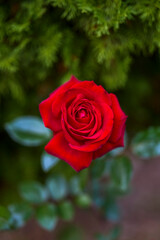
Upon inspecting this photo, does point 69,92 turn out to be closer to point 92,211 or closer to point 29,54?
point 29,54

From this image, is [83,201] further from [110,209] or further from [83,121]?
[83,121]

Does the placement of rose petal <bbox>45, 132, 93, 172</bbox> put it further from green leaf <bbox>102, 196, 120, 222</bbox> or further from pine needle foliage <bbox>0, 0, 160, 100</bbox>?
green leaf <bbox>102, 196, 120, 222</bbox>

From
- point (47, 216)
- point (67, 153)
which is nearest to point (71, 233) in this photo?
point (47, 216)

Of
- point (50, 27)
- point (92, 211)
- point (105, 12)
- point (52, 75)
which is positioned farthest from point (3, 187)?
point (105, 12)

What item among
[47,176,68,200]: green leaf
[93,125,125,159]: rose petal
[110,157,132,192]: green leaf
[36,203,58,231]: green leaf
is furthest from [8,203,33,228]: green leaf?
[93,125,125,159]: rose petal

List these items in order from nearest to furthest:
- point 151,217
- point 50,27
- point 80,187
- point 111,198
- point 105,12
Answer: point 105,12 < point 50,27 < point 80,187 < point 111,198 < point 151,217
